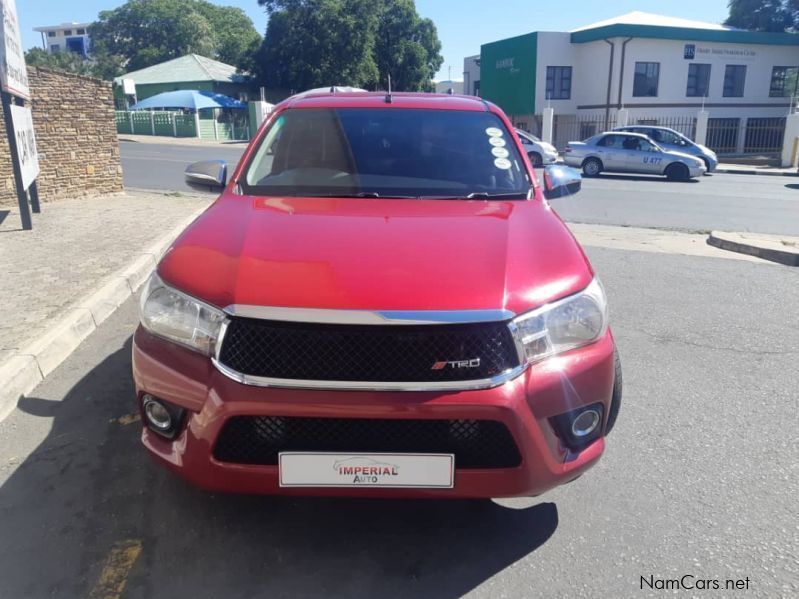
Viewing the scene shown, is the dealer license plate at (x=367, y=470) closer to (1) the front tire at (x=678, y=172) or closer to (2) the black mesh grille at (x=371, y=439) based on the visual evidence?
(2) the black mesh grille at (x=371, y=439)

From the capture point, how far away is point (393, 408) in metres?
2.23

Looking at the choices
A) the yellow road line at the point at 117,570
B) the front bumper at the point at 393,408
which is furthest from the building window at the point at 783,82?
the yellow road line at the point at 117,570

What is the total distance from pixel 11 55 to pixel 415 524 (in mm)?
9808

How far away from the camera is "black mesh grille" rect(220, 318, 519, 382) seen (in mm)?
2268

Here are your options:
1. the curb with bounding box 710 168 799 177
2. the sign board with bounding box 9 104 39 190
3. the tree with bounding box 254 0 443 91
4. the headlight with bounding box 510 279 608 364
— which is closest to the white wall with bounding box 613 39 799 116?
the curb with bounding box 710 168 799 177

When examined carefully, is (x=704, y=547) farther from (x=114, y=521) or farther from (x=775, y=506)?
(x=114, y=521)

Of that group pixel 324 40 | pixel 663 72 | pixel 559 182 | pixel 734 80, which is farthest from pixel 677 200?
pixel 324 40

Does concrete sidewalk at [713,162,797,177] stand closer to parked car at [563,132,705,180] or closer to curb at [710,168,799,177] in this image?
curb at [710,168,799,177]

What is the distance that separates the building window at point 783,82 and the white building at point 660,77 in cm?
5

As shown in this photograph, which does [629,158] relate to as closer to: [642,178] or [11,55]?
[642,178]

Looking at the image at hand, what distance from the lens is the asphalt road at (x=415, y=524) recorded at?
2424 mm

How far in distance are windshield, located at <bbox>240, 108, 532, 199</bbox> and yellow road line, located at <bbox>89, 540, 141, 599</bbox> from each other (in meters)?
1.82

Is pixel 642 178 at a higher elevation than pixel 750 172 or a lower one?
higher

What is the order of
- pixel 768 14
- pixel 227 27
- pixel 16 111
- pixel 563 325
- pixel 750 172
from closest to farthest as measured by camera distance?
1. pixel 563 325
2. pixel 16 111
3. pixel 750 172
4. pixel 768 14
5. pixel 227 27
